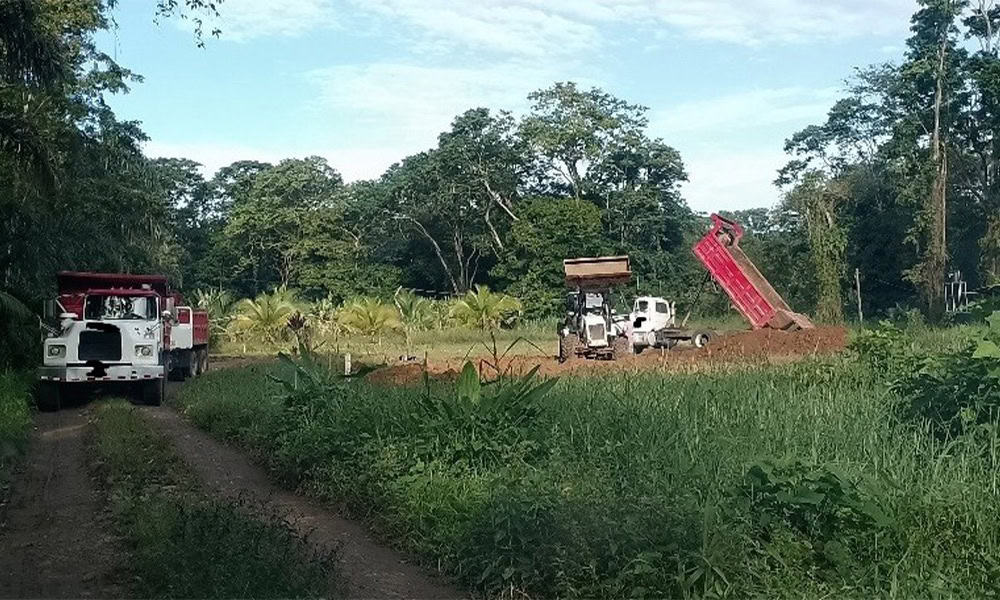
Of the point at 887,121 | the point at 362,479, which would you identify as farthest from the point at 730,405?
the point at 887,121

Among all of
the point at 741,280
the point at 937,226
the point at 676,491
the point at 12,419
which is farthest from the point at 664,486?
the point at 937,226

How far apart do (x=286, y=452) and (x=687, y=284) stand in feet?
146

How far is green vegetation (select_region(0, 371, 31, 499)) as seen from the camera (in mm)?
11117

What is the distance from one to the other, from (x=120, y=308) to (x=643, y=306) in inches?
723

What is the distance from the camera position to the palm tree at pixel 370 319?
1623 inches

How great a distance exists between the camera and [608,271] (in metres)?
27.5

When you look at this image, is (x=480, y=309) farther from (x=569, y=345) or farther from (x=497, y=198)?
(x=569, y=345)

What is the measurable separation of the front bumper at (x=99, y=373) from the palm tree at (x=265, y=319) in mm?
19400

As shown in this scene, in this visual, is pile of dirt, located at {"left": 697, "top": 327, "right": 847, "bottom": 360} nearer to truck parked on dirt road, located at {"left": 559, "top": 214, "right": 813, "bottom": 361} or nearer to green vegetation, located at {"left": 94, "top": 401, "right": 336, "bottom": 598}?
truck parked on dirt road, located at {"left": 559, "top": 214, "right": 813, "bottom": 361}

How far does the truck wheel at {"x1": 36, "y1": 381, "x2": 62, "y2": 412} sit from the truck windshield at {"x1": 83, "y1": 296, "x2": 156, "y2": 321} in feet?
5.44

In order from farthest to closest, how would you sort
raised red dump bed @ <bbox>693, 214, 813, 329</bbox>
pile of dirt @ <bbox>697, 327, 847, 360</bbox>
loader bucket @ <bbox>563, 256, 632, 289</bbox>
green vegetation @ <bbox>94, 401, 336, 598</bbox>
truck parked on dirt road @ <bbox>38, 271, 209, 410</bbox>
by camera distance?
1. raised red dump bed @ <bbox>693, 214, 813, 329</bbox>
2. loader bucket @ <bbox>563, 256, 632, 289</bbox>
3. pile of dirt @ <bbox>697, 327, 847, 360</bbox>
4. truck parked on dirt road @ <bbox>38, 271, 209, 410</bbox>
5. green vegetation @ <bbox>94, 401, 336, 598</bbox>

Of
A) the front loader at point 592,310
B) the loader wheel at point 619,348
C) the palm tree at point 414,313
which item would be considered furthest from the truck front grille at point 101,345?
the palm tree at point 414,313

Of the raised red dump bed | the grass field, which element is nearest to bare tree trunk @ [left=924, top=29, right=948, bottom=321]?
the raised red dump bed

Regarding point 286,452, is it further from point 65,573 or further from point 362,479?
point 65,573
